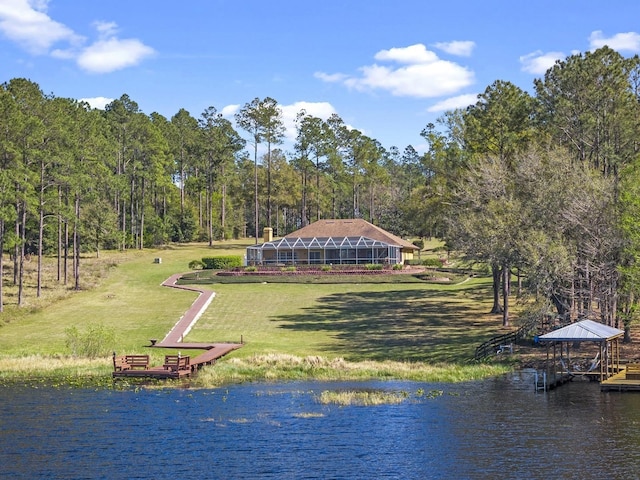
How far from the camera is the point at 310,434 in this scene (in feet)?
94.5

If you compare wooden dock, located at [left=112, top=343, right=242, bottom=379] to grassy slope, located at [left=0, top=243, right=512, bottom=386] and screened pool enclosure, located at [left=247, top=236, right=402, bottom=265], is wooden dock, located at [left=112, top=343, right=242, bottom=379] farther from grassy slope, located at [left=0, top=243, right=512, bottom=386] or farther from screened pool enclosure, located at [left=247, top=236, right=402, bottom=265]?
screened pool enclosure, located at [left=247, top=236, right=402, bottom=265]

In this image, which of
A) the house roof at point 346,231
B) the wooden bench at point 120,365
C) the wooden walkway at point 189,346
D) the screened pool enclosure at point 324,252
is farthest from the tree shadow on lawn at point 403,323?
the house roof at point 346,231

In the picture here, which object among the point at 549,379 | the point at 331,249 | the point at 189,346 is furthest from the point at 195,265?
the point at 549,379

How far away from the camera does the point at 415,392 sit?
37.4 m

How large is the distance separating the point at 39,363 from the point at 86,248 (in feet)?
175

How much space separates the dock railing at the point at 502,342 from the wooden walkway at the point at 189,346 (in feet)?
49.7

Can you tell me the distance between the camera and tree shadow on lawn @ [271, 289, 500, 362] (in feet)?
161

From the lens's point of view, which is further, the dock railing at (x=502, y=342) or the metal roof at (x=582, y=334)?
the dock railing at (x=502, y=342)

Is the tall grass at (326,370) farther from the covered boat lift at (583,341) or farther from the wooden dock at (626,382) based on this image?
the wooden dock at (626,382)

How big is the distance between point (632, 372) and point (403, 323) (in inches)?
854

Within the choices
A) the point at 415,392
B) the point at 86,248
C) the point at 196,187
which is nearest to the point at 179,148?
the point at 196,187

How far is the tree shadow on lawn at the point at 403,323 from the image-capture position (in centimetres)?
4922

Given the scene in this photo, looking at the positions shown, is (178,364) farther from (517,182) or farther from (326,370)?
(517,182)

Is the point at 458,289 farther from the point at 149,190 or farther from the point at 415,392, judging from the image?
the point at 149,190
